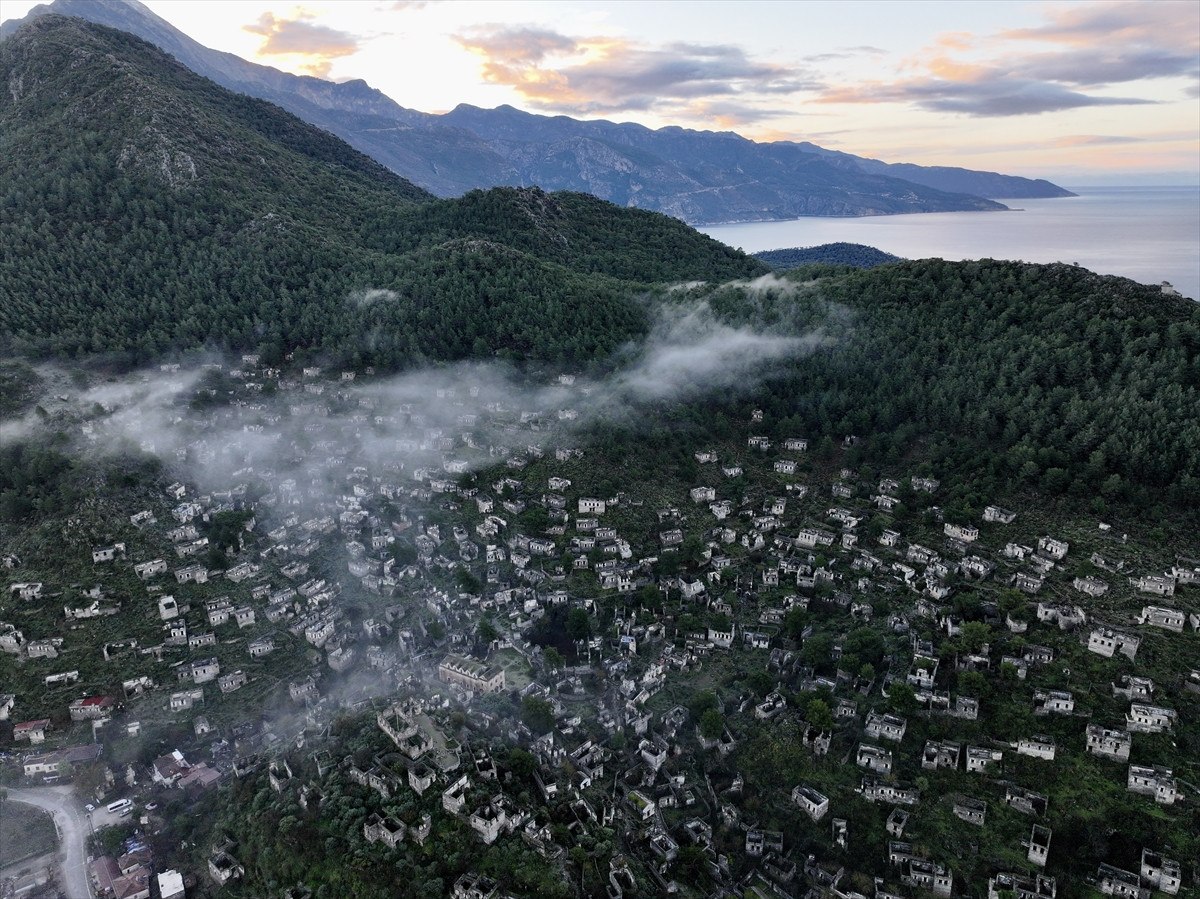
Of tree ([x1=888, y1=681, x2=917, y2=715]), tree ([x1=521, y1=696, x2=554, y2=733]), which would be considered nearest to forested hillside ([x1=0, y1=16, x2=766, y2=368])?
tree ([x1=521, y1=696, x2=554, y2=733])

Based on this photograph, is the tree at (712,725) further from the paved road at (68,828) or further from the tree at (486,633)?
the paved road at (68,828)

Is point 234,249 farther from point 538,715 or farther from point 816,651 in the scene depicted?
point 816,651

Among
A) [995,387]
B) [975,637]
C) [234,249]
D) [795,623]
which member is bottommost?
[795,623]

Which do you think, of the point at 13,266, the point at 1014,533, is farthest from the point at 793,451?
the point at 13,266

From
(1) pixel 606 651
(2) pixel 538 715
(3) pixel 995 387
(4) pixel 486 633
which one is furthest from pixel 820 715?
(3) pixel 995 387

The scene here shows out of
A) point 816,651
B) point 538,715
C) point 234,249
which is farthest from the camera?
point 234,249

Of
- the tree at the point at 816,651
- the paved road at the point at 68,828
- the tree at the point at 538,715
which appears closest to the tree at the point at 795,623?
the tree at the point at 816,651

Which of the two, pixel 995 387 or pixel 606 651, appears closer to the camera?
pixel 606 651
